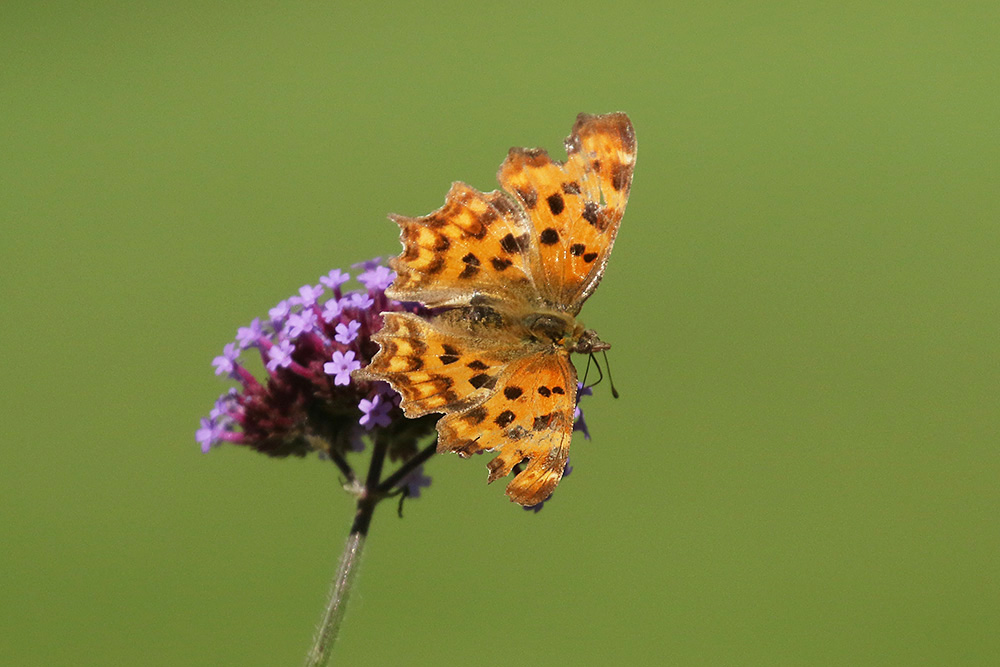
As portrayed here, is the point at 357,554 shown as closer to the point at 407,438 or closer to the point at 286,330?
the point at 407,438

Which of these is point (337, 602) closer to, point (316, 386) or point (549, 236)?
point (316, 386)

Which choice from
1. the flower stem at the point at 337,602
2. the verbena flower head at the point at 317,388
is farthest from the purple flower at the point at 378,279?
the flower stem at the point at 337,602

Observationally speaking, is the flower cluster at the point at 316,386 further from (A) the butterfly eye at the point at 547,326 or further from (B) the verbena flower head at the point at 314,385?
(A) the butterfly eye at the point at 547,326

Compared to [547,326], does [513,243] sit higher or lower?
higher

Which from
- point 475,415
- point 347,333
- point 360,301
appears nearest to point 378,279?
point 360,301

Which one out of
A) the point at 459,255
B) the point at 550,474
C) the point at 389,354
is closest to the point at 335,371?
the point at 389,354
